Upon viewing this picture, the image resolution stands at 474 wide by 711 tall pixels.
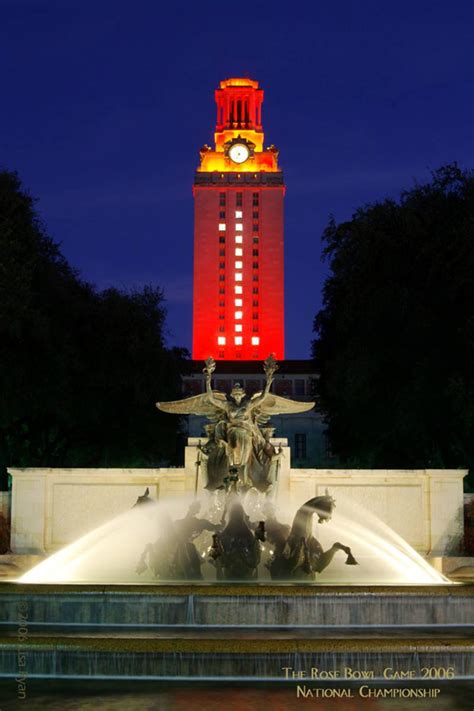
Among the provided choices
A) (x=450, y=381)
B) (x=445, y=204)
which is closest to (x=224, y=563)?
(x=450, y=381)

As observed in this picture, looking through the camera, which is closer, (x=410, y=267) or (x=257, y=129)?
(x=410, y=267)

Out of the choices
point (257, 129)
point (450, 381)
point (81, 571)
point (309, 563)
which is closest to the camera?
point (309, 563)

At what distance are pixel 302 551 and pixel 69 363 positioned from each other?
1857cm

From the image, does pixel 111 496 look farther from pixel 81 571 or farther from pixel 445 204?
pixel 445 204

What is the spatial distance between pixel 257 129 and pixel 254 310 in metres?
38.2

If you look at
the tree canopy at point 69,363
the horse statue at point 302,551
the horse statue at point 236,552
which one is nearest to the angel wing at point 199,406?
the horse statue at point 236,552

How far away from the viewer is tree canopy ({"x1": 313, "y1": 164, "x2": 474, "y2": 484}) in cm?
3322

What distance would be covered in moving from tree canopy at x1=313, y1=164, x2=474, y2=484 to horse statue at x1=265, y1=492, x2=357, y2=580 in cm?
1195

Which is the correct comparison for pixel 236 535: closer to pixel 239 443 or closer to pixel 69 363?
pixel 239 443

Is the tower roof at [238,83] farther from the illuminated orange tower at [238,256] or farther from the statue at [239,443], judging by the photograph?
the statue at [239,443]

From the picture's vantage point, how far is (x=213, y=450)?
23297 mm

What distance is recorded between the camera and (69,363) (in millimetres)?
36969

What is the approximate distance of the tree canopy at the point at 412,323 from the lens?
1308 inches

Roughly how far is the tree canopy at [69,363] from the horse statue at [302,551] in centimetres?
1564
